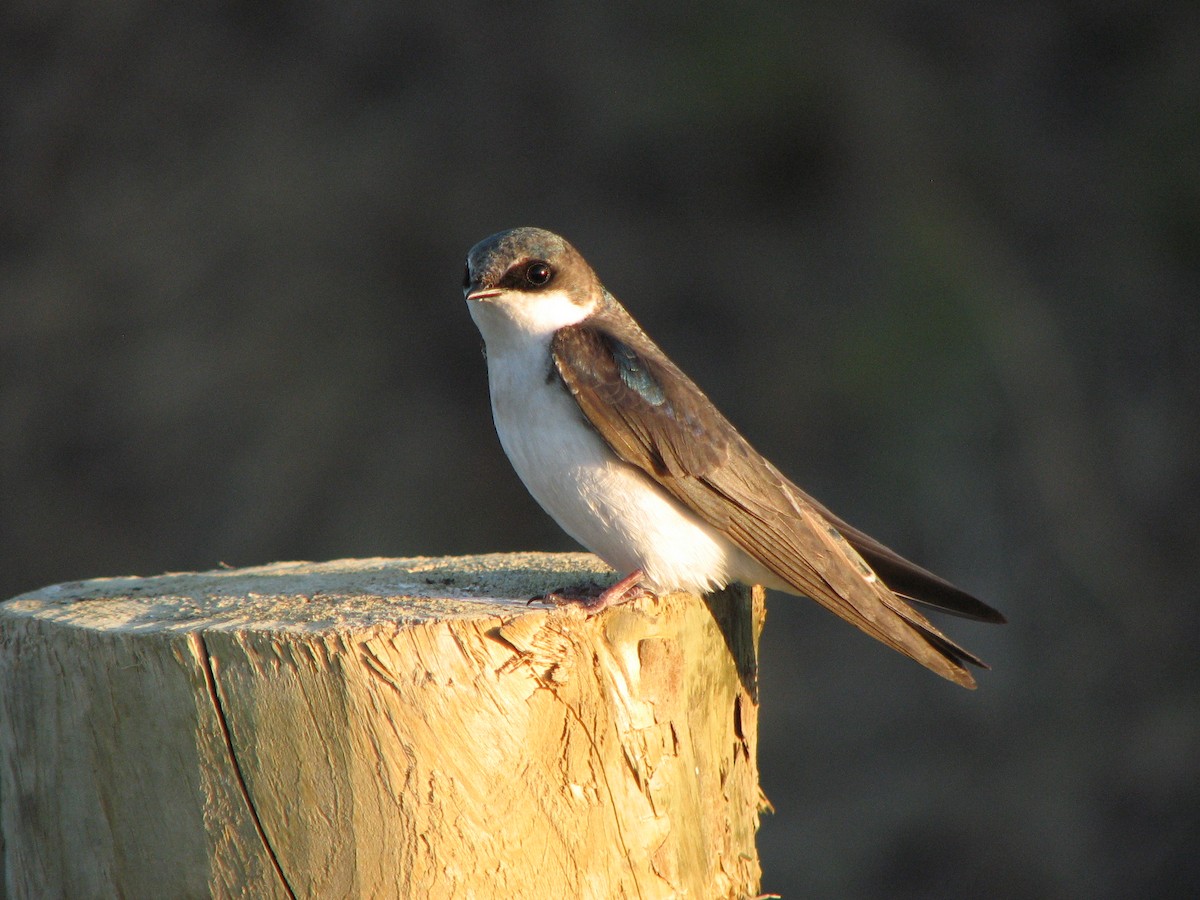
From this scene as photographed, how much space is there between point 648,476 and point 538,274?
703mm

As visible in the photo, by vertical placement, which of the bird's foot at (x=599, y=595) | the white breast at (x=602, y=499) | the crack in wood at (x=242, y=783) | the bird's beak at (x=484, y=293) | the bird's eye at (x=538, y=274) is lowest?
the crack in wood at (x=242, y=783)

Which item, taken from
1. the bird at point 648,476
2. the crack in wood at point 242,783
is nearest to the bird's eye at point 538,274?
the bird at point 648,476

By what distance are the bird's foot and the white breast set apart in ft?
0.30

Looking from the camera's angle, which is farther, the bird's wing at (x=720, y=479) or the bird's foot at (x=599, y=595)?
the bird's wing at (x=720, y=479)

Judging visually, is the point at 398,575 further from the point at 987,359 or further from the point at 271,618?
the point at 987,359

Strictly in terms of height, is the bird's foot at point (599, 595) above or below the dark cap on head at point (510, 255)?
below

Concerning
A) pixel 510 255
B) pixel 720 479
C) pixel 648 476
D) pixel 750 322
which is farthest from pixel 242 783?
pixel 750 322

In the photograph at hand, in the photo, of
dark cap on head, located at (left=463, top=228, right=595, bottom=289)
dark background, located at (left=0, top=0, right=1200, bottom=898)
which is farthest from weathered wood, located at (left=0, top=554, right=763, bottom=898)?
dark background, located at (left=0, top=0, right=1200, bottom=898)

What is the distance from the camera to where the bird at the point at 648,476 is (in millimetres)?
3629

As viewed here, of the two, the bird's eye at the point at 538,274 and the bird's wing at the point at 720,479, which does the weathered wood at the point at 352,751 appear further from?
the bird's eye at the point at 538,274

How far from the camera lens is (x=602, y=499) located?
3.64 metres

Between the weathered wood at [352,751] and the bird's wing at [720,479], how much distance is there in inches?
23.4

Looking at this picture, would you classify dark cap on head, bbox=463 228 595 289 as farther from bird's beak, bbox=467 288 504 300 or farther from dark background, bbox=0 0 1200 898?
dark background, bbox=0 0 1200 898

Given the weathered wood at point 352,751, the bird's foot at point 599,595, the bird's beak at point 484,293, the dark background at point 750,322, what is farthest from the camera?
the dark background at point 750,322
